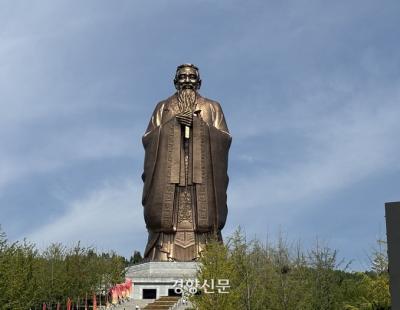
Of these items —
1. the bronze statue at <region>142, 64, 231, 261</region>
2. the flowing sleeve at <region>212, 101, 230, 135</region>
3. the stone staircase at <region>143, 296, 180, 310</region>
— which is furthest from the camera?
the flowing sleeve at <region>212, 101, 230, 135</region>

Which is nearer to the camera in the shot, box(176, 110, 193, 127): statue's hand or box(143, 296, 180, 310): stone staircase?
box(143, 296, 180, 310): stone staircase

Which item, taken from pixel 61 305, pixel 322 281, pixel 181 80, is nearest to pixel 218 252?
pixel 322 281

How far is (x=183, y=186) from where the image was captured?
31109 mm

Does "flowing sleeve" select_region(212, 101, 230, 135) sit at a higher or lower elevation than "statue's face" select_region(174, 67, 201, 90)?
lower

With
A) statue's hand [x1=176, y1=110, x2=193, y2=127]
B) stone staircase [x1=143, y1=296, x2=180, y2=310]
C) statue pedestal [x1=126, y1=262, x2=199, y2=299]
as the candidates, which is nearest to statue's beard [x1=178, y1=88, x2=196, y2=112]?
statue's hand [x1=176, y1=110, x2=193, y2=127]

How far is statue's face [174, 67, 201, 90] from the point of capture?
32938 millimetres

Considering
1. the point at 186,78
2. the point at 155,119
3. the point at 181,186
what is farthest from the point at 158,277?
the point at 186,78

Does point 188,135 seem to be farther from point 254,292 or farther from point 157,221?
point 254,292

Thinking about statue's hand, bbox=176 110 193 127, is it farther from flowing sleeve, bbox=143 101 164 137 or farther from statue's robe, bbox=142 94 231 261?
flowing sleeve, bbox=143 101 164 137

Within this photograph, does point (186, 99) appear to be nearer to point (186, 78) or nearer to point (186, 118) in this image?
point (186, 78)

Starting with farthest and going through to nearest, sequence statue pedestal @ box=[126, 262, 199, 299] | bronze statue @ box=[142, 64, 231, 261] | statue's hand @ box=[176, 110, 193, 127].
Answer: statue's hand @ box=[176, 110, 193, 127] < bronze statue @ box=[142, 64, 231, 261] < statue pedestal @ box=[126, 262, 199, 299]

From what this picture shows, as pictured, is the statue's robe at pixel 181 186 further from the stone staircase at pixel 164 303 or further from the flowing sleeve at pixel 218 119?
the stone staircase at pixel 164 303

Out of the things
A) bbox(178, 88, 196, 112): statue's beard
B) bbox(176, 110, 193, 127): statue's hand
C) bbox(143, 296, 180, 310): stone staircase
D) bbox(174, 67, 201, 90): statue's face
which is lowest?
bbox(143, 296, 180, 310): stone staircase

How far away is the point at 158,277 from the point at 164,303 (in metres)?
3.79
